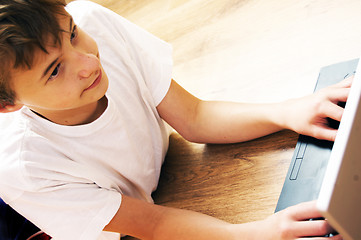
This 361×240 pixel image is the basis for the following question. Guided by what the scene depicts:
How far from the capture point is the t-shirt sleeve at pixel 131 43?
81 centimetres

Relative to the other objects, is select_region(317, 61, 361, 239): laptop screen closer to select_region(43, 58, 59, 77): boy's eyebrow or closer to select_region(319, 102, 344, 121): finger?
select_region(319, 102, 344, 121): finger

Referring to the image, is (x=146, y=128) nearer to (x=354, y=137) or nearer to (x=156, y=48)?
(x=156, y=48)

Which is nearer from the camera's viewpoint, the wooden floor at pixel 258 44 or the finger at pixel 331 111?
the finger at pixel 331 111

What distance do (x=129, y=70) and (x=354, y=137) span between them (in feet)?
1.88

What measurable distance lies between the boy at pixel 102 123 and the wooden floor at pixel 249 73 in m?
0.05

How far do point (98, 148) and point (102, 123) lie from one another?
5 centimetres

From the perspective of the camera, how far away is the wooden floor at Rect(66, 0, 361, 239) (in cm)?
73

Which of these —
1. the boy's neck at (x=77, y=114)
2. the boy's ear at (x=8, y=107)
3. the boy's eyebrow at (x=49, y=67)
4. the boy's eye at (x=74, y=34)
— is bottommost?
Result: the boy's neck at (x=77, y=114)

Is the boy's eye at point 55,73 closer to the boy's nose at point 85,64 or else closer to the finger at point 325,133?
the boy's nose at point 85,64

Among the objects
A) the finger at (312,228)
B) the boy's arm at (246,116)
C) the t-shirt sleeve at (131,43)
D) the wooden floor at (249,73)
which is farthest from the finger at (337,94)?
the t-shirt sleeve at (131,43)

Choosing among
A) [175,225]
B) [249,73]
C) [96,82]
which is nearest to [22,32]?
[96,82]

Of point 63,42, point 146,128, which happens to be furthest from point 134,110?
point 63,42

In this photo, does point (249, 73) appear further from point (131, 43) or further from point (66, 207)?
point (66, 207)

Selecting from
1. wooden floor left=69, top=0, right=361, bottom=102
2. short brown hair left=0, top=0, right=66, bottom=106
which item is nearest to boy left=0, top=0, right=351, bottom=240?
short brown hair left=0, top=0, right=66, bottom=106
